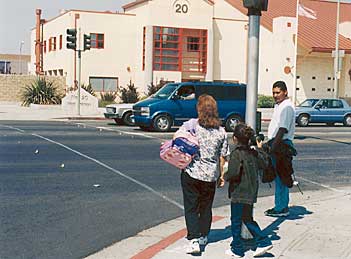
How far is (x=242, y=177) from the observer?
6832 mm

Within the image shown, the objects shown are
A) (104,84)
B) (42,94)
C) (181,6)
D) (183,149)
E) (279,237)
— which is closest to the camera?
(183,149)

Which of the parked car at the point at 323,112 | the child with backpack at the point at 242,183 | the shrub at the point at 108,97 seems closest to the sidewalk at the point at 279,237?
the child with backpack at the point at 242,183

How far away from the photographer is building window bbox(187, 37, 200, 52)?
159ft

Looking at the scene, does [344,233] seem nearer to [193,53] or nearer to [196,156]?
[196,156]

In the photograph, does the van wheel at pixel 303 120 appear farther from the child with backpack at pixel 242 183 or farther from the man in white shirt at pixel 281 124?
the child with backpack at pixel 242 183

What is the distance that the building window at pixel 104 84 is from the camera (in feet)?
159

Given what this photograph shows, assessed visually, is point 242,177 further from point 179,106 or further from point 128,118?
point 128,118

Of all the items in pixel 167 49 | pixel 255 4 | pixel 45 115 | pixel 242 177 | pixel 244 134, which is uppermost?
pixel 167 49

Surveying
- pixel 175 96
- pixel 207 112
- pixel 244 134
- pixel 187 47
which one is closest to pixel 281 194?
pixel 244 134

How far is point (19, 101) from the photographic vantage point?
50781 mm

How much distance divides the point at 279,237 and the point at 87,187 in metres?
4.47

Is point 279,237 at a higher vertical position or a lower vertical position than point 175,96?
lower

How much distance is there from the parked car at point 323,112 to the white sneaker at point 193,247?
991 inches

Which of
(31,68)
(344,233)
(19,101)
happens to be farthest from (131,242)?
(31,68)
